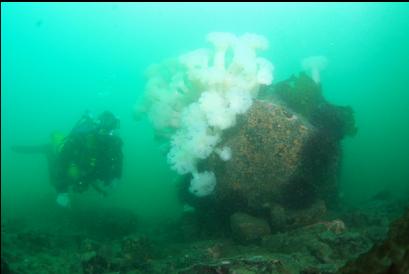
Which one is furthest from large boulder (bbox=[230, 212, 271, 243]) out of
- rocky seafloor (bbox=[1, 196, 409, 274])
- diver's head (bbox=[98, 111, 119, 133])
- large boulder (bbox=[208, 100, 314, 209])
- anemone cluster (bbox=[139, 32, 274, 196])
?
diver's head (bbox=[98, 111, 119, 133])

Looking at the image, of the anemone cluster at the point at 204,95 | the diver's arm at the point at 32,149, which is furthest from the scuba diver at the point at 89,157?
the diver's arm at the point at 32,149

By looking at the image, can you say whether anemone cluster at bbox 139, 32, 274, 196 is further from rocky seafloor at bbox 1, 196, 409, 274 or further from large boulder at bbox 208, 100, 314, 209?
rocky seafloor at bbox 1, 196, 409, 274

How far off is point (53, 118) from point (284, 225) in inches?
4853

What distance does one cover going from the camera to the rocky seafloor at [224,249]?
5.14 meters

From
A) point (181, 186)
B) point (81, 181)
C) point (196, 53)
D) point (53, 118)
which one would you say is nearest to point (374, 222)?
point (181, 186)

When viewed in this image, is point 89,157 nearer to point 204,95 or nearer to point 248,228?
point 204,95

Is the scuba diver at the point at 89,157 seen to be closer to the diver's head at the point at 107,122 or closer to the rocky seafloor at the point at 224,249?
the diver's head at the point at 107,122

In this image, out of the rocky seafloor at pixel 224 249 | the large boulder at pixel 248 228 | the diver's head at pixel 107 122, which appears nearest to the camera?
the rocky seafloor at pixel 224 249

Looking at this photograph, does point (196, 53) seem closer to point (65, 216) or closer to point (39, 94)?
point (65, 216)

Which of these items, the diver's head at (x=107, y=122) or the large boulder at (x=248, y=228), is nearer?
the large boulder at (x=248, y=228)

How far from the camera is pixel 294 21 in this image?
111500 mm

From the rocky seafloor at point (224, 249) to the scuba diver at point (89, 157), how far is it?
191cm

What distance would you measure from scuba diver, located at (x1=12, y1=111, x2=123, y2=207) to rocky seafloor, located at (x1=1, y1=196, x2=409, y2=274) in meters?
1.91

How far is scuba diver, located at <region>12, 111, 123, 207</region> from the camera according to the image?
12.5 meters
